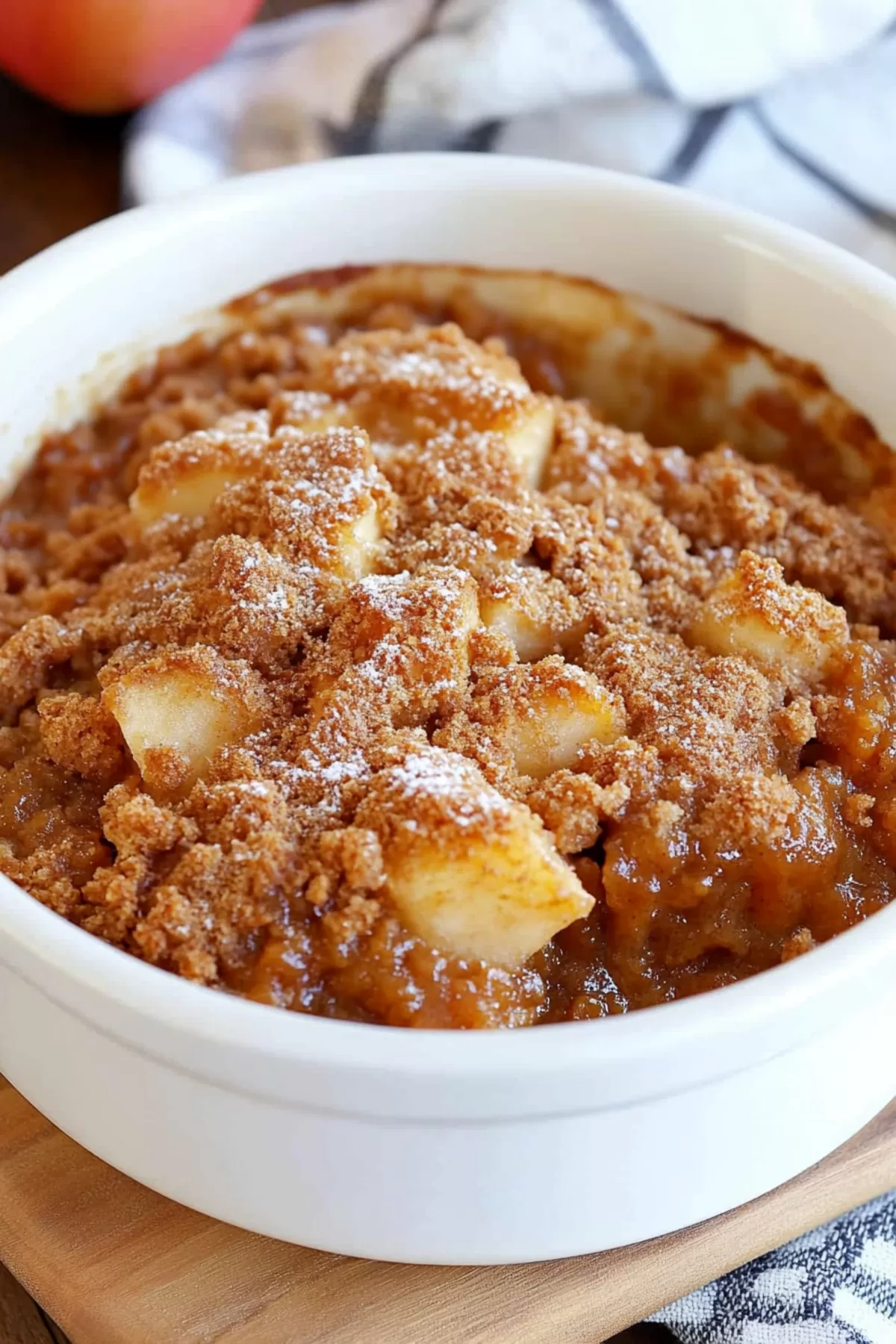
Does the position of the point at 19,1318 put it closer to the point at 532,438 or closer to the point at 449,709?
the point at 449,709

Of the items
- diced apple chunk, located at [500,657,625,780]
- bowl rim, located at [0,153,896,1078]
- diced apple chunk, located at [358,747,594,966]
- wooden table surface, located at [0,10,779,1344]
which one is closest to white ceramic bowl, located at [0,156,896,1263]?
bowl rim, located at [0,153,896,1078]

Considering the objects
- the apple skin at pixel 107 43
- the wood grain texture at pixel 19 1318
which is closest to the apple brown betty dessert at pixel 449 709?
the wood grain texture at pixel 19 1318

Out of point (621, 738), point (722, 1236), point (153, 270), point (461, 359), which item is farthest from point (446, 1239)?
point (153, 270)

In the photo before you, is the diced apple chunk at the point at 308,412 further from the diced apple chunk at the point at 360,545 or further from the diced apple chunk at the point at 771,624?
the diced apple chunk at the point at 771,624

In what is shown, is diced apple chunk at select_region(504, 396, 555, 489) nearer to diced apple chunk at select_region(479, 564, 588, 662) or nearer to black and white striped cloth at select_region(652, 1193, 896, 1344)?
diced apple chunk at select_region(479, 564, 588, 662)

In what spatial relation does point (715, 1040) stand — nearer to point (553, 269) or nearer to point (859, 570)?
point (859, 570)

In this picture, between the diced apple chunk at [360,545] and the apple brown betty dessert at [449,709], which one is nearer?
the apple brown betty dessert at [449,709]
